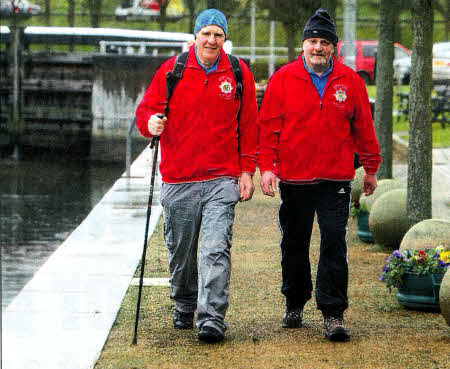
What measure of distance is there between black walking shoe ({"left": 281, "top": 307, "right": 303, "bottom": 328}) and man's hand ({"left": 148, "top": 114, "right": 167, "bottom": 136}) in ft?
4.67

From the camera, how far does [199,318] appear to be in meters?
6.57

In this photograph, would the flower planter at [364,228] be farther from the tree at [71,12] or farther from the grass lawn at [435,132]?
the tree at [71,12]

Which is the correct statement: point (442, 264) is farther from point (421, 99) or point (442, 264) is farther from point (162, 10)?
point (162, 10)

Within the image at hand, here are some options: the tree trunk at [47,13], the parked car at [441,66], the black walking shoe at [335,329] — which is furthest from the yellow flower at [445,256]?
the tree trunk at [47,13]

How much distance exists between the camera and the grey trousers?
6.56 m

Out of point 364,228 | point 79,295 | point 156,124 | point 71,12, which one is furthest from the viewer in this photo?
point 71,12

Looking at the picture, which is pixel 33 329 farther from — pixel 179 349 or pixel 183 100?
pixel 183 100

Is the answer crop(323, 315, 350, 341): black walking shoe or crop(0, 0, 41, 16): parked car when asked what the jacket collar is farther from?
crop(0, 0, 41, 16): parked car

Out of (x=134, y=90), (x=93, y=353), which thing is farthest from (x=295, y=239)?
(x=134, y=90)

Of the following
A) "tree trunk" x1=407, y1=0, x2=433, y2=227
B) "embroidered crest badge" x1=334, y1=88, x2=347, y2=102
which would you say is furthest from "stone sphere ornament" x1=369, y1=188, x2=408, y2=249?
"embroidered crest badge" x1=334, y1=88, x2=347, y2=102

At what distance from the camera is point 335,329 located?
6574mm

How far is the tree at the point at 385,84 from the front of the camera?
1317cm

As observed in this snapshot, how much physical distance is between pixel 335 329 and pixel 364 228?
4652mm

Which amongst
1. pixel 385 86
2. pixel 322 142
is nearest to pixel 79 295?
pixel 322 142
